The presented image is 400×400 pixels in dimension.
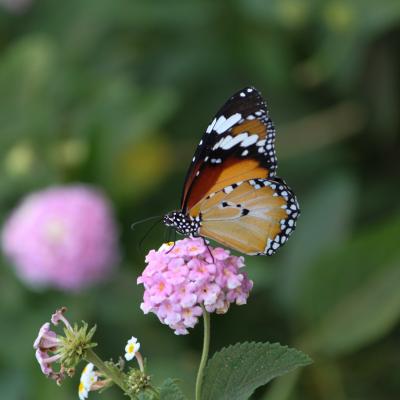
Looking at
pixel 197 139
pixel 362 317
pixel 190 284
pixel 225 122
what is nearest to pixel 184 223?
pixel 225 122

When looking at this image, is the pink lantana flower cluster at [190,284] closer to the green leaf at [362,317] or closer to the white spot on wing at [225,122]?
the white spot on wing at [225,122]

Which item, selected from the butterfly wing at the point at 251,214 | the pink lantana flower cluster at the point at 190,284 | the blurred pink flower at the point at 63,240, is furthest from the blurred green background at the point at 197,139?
the pink lantana flower cluster at the point at 190,284

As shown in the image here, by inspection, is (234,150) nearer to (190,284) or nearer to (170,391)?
(190,284)

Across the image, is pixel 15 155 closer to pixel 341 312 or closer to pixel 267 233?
pixel 341 312

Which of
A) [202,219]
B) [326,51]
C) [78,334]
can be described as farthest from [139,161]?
[78,334]

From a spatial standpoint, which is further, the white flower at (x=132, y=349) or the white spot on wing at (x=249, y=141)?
the white spot on wing at (x=249, y=141)

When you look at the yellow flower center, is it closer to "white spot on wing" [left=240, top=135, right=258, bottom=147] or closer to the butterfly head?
the butterfly head
